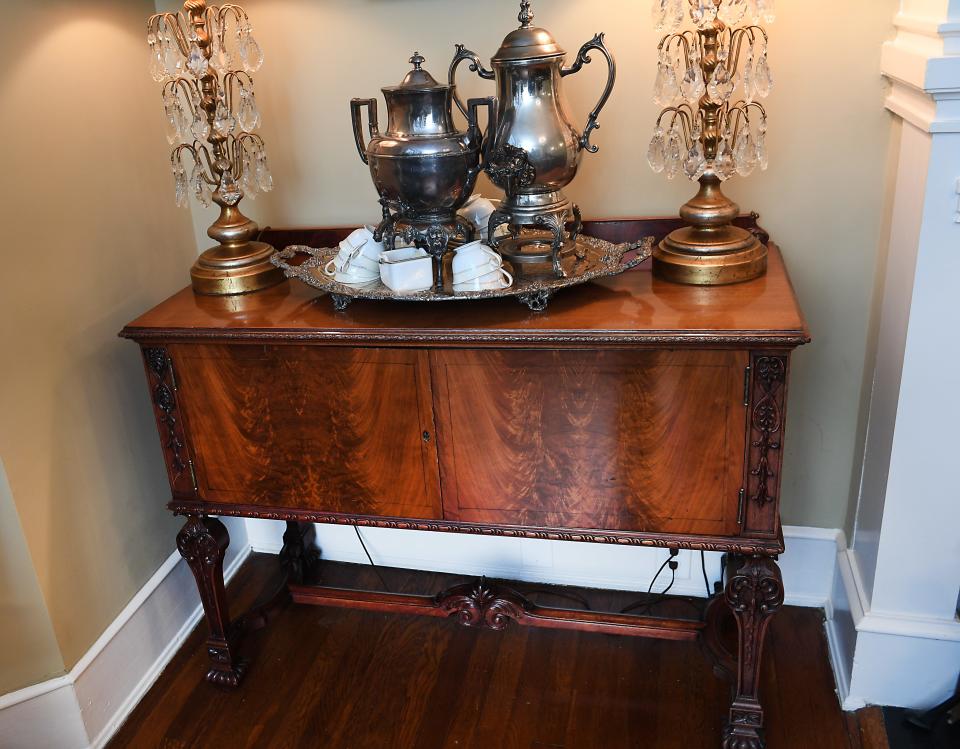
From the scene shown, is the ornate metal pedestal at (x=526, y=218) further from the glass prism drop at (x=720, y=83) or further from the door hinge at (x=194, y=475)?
the door hinge at (x=194, y=475)

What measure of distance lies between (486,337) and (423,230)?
11.4 inches

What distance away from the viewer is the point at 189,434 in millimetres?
1739

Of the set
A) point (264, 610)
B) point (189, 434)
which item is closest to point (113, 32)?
point (189, 434)

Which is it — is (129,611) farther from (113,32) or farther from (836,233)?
(836,233)

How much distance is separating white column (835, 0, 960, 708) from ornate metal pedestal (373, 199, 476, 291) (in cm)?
81

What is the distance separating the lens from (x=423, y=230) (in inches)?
64.3

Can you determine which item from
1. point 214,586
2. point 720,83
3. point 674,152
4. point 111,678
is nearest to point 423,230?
point 674,152

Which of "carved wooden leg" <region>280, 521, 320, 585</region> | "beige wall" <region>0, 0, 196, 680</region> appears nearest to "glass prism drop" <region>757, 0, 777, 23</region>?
"beige wall" <region>0, 0, 196, 680</region>

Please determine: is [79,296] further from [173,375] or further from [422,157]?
[422,157]

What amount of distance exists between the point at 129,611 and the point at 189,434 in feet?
1.74

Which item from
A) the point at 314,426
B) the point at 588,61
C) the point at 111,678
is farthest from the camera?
the point at 111,678

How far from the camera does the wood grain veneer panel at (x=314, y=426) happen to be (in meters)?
1.59

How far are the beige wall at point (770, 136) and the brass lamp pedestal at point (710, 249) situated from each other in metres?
0.23

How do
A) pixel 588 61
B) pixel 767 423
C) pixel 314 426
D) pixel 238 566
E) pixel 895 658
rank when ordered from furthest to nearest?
pixel 238 566 < pixel 895 658 < pixel 314 426 < pixel 588 61 < pixel 767 423
